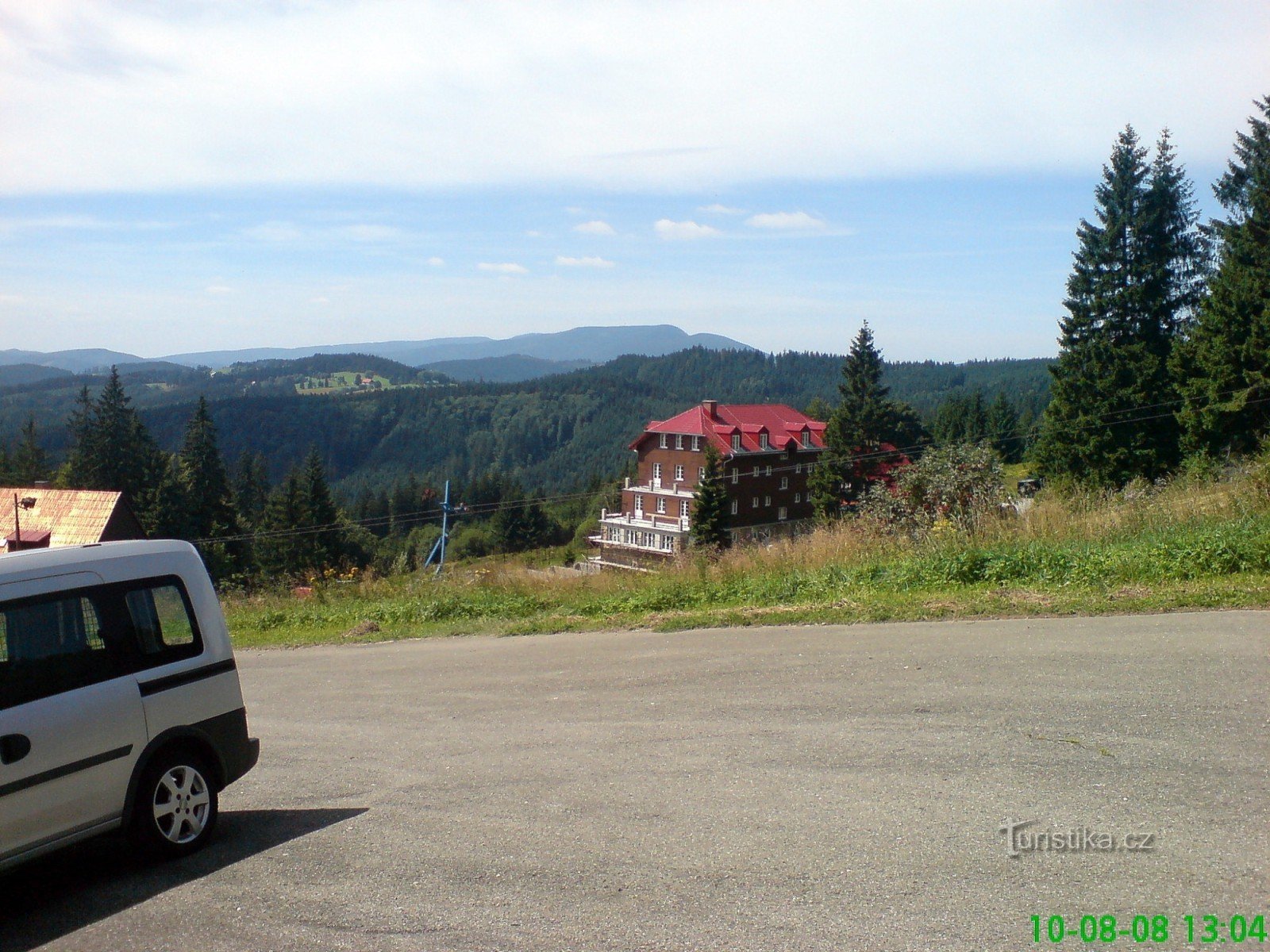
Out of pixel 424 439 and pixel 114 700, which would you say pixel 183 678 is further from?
pixel 424 439

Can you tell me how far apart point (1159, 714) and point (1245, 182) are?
43.5m

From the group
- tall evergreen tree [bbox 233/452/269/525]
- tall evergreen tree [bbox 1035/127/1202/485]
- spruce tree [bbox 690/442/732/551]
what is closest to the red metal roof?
spruce tree [bbox 690/442/732/551]

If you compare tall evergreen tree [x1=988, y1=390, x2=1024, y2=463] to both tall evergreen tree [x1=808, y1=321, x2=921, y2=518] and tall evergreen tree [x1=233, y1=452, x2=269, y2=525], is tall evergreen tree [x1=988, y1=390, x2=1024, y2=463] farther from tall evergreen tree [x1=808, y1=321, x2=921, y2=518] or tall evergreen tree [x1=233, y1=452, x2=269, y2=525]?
tall evergreen tree [x1=233, y1=452, x2=269, y2=525]

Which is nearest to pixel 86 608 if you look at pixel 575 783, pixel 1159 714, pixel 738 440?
pixel 575 783

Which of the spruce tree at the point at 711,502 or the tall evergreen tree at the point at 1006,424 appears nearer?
the spruce tree at the point at 711,502

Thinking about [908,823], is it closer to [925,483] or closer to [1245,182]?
[925,483]

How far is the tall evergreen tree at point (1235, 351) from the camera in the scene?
32219 millimetres

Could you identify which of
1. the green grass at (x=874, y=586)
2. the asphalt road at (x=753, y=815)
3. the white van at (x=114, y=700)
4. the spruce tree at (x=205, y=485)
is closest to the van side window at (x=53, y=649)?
the white van at (x=114, y=700)

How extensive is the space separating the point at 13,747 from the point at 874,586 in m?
9.34

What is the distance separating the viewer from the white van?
4.32 meters

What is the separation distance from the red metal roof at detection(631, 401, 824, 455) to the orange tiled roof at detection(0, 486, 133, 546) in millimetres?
32537

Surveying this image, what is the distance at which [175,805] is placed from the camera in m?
4.98

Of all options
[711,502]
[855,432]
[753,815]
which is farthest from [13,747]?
[855,432]

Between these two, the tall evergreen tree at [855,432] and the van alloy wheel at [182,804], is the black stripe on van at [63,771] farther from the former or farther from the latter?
the tall evergreen tree at [855,432]
